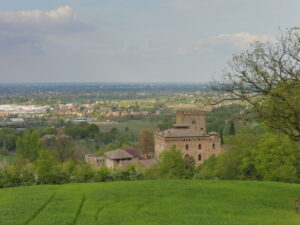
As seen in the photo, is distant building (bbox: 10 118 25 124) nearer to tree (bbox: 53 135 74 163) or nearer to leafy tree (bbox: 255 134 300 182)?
tree (bbox: 53 135 74 163)

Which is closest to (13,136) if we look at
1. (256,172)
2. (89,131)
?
(89,131)

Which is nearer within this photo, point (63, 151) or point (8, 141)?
point (63, 151)

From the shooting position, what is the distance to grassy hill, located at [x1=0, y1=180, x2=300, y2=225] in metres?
14.4

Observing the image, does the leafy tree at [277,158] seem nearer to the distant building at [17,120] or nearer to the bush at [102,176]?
the bush at [102,176]

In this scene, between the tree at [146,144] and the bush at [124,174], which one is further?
the tree at [146,144]

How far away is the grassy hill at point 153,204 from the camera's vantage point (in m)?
14.4

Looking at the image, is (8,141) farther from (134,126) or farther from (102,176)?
(102,176)

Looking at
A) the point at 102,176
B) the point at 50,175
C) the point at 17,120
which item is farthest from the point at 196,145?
the point at 17,120

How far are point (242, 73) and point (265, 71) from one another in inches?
35.7

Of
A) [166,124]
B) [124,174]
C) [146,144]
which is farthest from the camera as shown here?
[166,124]

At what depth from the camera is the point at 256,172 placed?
3344 centimetres

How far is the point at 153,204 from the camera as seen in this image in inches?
648

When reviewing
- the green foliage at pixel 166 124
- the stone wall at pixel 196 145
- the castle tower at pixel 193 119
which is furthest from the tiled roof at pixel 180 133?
the green foliage at pixel 166 124

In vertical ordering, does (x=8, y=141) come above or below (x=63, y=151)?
below
